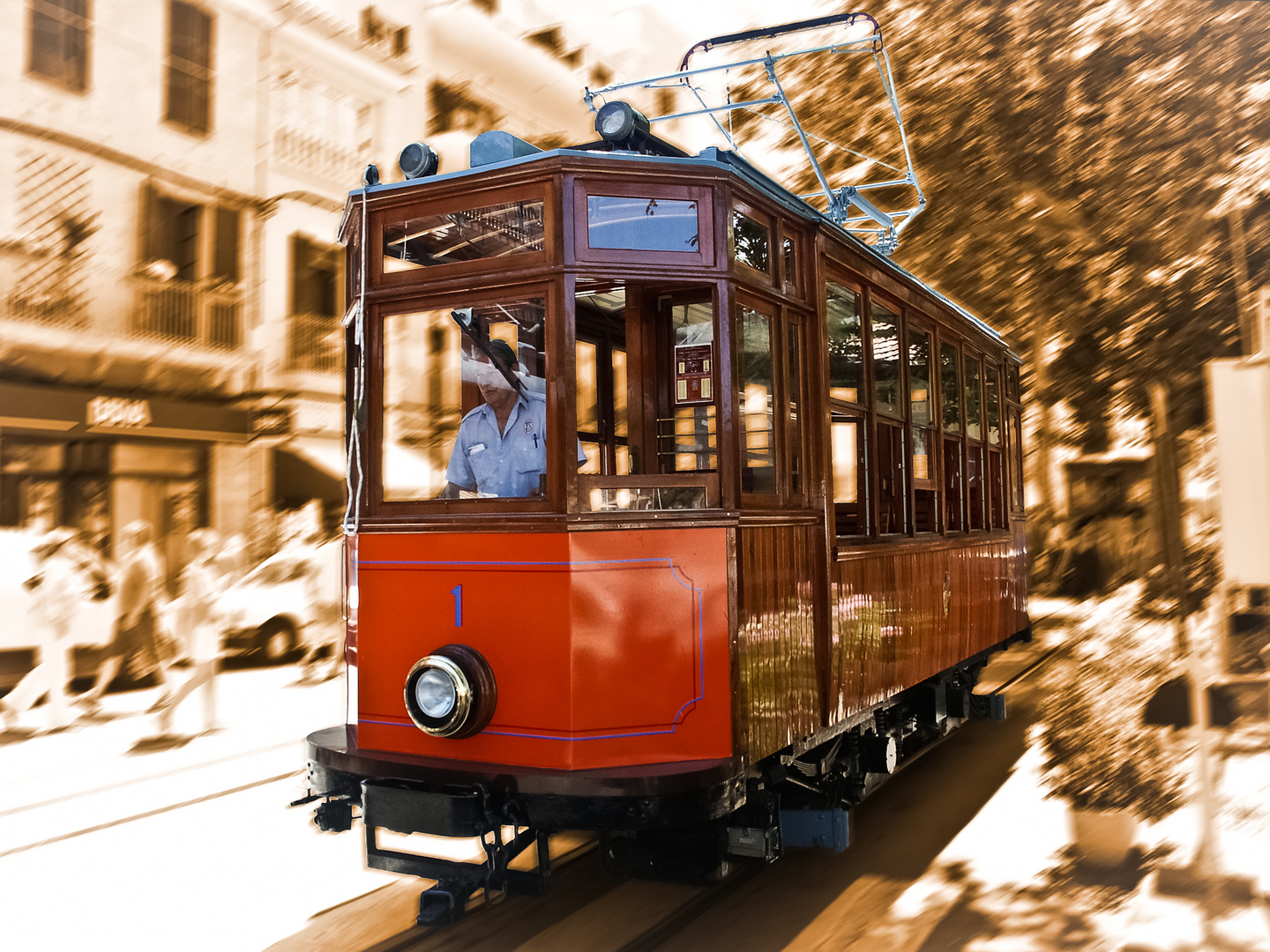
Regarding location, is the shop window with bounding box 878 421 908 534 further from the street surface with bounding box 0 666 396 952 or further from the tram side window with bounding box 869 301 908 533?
the street surface with bounding box 0 666 396 952

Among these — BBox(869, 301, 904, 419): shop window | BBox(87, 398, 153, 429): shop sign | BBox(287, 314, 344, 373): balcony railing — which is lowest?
BBox(869, 301, 904, 419): shop window

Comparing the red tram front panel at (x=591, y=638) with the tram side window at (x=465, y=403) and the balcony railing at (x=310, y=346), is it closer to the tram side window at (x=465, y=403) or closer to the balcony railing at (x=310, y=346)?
the tram side window at (x=465, y=403)

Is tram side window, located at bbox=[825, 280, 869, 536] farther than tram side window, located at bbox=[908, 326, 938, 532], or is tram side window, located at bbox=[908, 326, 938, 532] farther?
tram side window, located at bbox=[908, 326, 938, 532]

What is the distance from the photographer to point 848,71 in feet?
43.9

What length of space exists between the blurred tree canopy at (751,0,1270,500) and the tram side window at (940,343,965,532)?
617 cm

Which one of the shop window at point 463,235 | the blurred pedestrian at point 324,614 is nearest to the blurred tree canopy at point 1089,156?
the blurred pedestrian at point 324,614

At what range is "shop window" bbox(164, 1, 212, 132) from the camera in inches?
474

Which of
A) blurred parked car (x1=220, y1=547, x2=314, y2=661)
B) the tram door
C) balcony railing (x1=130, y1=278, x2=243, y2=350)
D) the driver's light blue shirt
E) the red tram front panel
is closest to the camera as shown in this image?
the red tram front panel

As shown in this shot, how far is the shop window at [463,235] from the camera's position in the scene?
14.1 ft

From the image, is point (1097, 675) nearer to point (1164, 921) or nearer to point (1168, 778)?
point (1168, 778)

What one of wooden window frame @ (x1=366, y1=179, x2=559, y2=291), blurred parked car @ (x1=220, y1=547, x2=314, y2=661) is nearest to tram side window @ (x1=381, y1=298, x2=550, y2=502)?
wooden window frame @ (x1=366, y1=179, x2=559, y2=291)

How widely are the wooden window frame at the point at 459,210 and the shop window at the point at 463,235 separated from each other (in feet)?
0.06

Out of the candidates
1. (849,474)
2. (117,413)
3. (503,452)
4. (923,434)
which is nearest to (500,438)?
(503,452)

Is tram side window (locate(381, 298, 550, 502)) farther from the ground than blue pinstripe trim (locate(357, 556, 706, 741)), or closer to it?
farther from the ground
